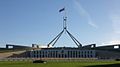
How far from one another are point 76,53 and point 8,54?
40.3 m

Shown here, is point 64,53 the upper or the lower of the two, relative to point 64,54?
upper

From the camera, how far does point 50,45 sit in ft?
641

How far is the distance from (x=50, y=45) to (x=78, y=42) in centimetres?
1914

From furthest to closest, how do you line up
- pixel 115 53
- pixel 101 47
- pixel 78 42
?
pixel 78 42 → pixel 101 47 → pixel 115 53

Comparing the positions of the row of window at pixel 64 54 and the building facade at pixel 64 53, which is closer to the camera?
the row of window at pixel 64 54

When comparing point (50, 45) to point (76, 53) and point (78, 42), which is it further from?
point (76, 53)

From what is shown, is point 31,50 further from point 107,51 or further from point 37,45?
A: point 107,51

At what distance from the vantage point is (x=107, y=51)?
160 m

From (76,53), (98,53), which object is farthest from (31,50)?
(98,53)

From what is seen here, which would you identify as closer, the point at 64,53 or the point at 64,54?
the point at 64,53

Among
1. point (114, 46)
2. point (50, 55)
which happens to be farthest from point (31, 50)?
point (114, 46)

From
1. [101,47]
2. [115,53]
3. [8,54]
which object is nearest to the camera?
[8,54]

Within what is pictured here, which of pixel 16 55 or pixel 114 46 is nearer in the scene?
pixel 16 55

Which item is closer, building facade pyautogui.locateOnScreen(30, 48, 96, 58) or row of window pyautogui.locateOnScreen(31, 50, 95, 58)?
row of window pyautogui.locateOnScreen(31, 50, 95, 58)
